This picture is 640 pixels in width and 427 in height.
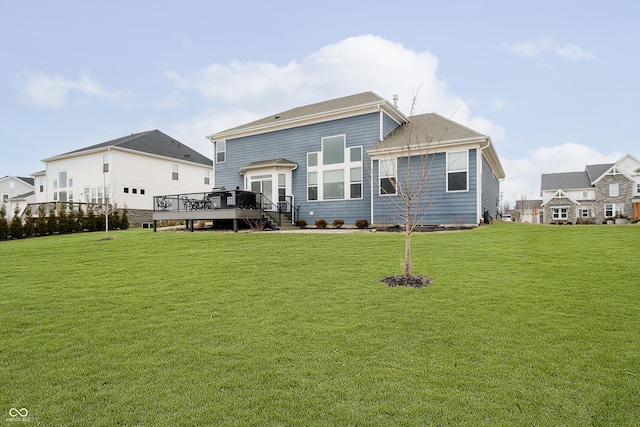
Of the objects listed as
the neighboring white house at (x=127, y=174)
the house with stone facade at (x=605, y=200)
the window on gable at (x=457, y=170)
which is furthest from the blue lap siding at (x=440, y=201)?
the house with stone facade at (x=605, y=200)

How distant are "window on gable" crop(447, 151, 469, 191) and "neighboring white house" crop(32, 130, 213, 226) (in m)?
23.2

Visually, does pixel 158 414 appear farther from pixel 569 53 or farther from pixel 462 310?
pixel 569 53

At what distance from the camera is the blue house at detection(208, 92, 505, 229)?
1515 cm

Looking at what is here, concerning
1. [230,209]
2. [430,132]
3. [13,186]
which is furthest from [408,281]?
[13,186]

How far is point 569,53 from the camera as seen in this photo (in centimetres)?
1513

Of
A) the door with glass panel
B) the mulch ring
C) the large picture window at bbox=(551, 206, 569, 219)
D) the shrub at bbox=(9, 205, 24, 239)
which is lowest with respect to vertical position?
the mulch ring

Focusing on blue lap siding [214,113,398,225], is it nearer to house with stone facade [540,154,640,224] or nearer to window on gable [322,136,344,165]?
window on gable [322,136,344,165]

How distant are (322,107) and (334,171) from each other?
14.6 ft

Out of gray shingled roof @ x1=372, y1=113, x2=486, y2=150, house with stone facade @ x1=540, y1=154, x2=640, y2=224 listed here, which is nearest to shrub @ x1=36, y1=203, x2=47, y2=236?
gray shingled roof @ x1=372, y1=113, x2=486, y2=150

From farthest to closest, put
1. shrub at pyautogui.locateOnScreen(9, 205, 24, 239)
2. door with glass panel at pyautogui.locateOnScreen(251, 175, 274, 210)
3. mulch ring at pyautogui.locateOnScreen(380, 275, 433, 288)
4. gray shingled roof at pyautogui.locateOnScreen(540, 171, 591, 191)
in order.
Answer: gray shingled roof at pyautogui.locateOnScreen(540, 171, 591, 191)
door with glass panel at pyautogui.locateOnScreen(251, 175, 274, 210)
shrub at pyautogui.locateOnScreen(9, 205, 24, 239)
mulch ring at pyautogui.locateOnScreen(380, 275, 433, 288)

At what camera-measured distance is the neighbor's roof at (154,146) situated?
2814cm

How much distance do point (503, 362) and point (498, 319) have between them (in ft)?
4.18

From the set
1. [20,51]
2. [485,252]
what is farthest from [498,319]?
[20,51]

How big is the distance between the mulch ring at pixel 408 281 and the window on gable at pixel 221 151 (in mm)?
17577
